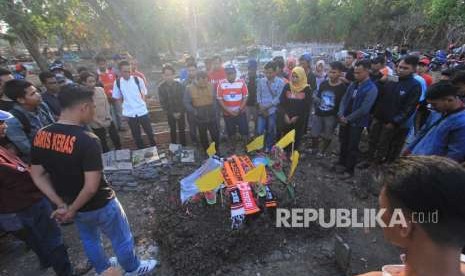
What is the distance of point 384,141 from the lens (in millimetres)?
4789

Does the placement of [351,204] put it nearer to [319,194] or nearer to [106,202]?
[319,194]

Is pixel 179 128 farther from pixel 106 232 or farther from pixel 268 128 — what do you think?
pixel 106 232

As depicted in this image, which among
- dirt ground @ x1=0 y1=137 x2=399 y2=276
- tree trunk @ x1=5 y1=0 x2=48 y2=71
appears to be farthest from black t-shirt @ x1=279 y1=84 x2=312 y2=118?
tree trunk @ x1=5 y1=0 x2=48 y2=71

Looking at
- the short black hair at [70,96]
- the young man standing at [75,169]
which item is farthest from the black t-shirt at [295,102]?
the short black hair at [70,96]

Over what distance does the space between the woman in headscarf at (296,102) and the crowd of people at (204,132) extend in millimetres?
19

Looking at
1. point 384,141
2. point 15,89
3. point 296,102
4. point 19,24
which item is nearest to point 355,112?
point 384,141

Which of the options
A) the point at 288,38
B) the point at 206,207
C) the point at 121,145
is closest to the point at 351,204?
the point at 206,207

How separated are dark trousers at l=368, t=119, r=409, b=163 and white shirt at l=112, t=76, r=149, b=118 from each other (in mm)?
4358

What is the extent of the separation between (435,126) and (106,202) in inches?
129

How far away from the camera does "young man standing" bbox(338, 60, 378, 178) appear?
4.25 meters

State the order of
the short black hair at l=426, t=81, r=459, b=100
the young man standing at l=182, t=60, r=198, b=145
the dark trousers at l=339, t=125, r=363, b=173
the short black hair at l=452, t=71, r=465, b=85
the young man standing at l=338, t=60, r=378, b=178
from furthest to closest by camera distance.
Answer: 1. the young man standing at l=182, t=60, r=198, b=145
2. the dark trousers at l=339, t=125, r=363, b=173
3. the young man standing at l=338, t=60, r=378, b=178
4. the short black hair at l=452, t=71, r=465, b=85
5. the short black hair at l=426, t=81, r=459, b=100

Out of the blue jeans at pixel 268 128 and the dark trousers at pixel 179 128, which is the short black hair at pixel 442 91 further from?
the dark trousers at pixel 179 128

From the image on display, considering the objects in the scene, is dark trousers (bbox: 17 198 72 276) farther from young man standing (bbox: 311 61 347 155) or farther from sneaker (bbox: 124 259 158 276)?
young man standing (bbox: 311 61 347 155)

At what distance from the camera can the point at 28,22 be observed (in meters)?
10.1
